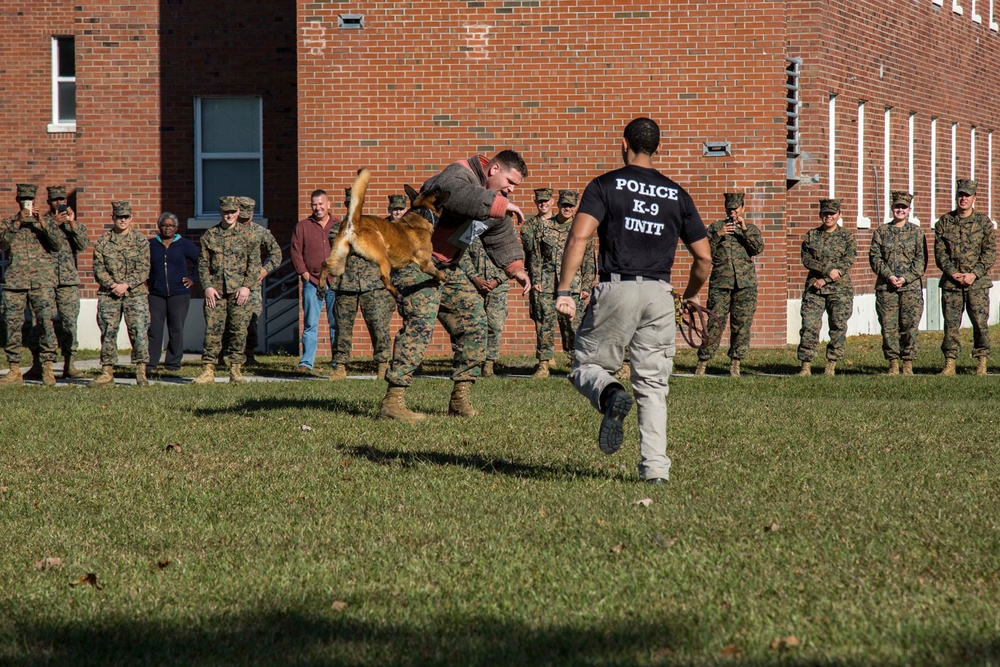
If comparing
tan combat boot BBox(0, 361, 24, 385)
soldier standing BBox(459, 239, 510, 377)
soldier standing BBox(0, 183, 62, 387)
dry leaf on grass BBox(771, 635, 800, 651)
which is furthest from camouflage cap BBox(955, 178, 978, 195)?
dry leaf on grass BBox(771, 635, 800, 651)

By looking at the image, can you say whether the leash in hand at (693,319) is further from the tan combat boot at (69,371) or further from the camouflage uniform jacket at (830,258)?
the tan combat boot at (69,371)

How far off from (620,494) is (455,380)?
3735 mm

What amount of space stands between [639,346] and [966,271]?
9951 millimetres

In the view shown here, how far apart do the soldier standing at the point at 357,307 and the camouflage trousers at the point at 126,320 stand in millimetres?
2170

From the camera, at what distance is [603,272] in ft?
24.7

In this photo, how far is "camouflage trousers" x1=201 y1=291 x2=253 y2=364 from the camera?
601 inches

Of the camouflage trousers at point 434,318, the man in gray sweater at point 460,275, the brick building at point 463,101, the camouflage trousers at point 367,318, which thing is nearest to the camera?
the man in gray sweater at point 460,275

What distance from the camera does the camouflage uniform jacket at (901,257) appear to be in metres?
16.2

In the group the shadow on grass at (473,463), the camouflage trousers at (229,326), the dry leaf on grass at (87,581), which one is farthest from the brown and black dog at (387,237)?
the camouflage trousers at (229,326)

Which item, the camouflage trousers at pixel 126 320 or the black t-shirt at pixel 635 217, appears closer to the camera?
the black t-shirt at pixel 635 217

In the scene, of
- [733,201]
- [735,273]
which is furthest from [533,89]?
[735,273]

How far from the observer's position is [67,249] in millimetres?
15555

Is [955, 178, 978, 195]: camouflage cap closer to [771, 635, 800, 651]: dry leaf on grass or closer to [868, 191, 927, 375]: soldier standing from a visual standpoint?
[868, 191, 927, 375]: soldier standing

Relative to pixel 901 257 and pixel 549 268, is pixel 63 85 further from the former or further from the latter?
pixel 901 257
